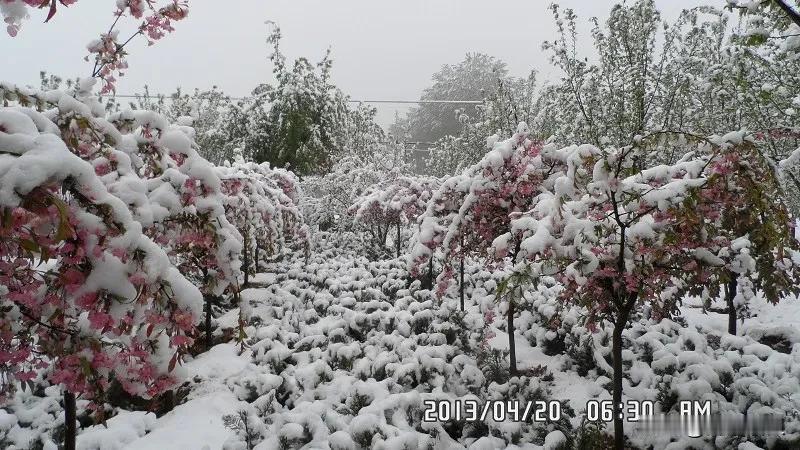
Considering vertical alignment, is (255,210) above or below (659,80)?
below

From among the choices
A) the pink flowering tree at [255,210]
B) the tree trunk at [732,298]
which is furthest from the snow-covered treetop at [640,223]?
the pink flowering tree at [255,210]

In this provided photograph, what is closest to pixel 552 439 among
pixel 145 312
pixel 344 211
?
pixel 145 312

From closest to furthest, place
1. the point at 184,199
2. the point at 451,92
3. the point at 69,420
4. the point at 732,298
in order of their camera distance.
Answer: the point at 184,199 → the point at 69,420 → the point at 732,298 → the point at 451,92

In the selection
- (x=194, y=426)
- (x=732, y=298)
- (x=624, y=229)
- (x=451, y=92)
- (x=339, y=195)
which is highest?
(x=451, y=92)

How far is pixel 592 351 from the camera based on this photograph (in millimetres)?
4949

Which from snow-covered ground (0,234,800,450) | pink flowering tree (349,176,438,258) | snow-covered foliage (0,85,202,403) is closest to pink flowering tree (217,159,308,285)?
snow-covered ground (0,234,800,450)

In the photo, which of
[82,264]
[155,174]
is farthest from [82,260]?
[155,174]

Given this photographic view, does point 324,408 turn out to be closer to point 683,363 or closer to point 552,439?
point 552,439

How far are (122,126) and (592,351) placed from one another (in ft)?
15.6

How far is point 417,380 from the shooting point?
4.57m

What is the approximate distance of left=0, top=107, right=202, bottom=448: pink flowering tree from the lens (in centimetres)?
123

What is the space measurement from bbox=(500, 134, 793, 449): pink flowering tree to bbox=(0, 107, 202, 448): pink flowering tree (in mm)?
2020

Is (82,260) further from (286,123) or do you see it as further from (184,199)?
(286,123)

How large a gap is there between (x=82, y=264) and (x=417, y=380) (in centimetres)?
360
